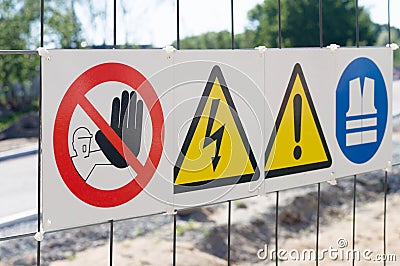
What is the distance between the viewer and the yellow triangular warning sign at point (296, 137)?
3.37 ft

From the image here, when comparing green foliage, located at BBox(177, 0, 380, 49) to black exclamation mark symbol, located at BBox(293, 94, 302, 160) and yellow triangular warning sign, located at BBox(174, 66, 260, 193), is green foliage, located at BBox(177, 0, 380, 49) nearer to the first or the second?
black exclamation mark symbol, located at BBox(293, 94, 302, 160)

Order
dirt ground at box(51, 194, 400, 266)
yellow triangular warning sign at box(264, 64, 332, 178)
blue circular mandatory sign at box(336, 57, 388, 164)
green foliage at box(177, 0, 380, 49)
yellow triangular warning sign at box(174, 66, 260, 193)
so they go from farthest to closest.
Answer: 1. green foliage at box(177, 0, 380, 49)
2. dirt ground at box(51, 194, 400, 266)
3. blue circular mandatory sign at box(336, 57, 388, 164)
4. yellow triangular warning sign at box(264, 64, 332, 178)
5. yellow triangular warning sign at box(174, 66, 260, 193)

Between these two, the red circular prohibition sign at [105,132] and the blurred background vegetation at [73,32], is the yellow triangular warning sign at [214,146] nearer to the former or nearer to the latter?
the red circular prohibition sign at [105,132]

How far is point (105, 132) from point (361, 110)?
1.88 feet

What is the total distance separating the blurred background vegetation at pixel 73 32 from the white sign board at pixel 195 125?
261 inches

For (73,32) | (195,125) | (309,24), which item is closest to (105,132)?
(195,125)

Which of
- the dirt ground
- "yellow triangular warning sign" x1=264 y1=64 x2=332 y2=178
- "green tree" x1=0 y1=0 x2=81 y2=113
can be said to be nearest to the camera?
"yellow triangular warning sign" x1=264 y1=64 x2=332 y2=178

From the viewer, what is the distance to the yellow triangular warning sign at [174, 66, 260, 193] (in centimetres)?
92

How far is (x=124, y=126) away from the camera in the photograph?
33.0 inches

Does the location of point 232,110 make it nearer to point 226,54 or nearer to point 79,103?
point 226,54

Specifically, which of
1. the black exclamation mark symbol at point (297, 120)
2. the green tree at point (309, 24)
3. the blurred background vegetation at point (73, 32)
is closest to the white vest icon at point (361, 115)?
the black exclamation mark symbol at point (297, 120)

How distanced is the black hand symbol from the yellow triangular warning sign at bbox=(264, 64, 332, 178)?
0.27 m

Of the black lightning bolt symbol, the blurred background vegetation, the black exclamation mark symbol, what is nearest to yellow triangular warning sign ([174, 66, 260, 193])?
the black lightning bolt symbol

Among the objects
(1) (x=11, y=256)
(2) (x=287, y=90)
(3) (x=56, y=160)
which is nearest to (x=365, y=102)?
(2) (x=287, y=90)
